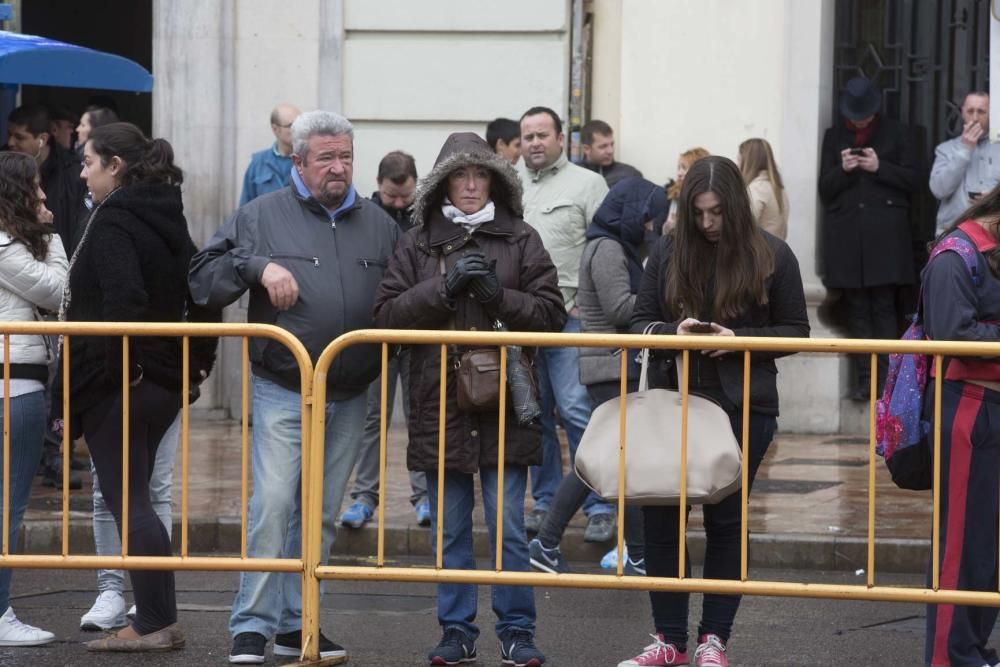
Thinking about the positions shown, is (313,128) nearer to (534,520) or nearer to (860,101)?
(534,520)

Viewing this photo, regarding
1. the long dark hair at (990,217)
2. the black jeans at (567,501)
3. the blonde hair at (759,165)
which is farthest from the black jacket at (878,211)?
the long dark hair at (990,217)

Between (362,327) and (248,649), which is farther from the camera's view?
(362,327)

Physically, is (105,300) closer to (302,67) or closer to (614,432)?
(614,432)

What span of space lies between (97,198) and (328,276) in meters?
0.98

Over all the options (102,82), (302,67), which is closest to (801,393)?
(302,67)

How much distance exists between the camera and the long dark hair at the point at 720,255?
6.43 meters

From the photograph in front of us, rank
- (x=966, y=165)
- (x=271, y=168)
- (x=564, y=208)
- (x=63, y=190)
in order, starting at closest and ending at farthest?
(x=564, y=208) → (x=63, y=190) → (x=966, y=165) → (x=271, y=168)

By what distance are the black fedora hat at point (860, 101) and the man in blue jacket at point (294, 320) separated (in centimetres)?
637

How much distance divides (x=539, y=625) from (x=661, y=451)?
1439 millimetres

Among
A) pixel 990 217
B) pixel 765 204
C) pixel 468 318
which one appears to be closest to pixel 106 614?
pixel 468 318

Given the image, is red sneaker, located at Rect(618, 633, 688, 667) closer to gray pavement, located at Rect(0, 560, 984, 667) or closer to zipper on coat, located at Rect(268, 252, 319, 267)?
gray pavement, located at Rect(0, 560, 984, 667)

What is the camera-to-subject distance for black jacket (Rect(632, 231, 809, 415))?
20.8 feet

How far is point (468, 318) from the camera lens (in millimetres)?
6488

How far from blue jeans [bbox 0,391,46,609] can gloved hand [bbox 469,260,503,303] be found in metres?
1.72
